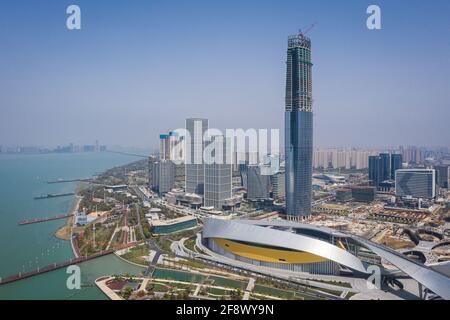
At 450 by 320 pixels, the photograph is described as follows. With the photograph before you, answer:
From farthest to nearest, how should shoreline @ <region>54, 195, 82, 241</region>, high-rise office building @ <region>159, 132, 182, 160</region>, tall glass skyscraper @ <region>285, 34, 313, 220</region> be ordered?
high-rise office building @ <region>159, 132, 182, 160</region>, tall glass skyscraper @ <region>285, 34, 313, 220</region>, shoreline @ <region>54, 195, 82, 241</region>

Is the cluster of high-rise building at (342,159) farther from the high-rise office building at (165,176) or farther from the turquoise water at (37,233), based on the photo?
the turquoise water at (37,233)

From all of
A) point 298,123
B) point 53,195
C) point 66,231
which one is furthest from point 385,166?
point 53,195

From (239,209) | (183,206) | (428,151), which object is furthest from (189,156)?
(428,151)

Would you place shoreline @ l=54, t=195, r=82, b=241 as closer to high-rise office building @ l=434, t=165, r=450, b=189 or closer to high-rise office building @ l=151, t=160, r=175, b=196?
high-rise office building @ l=151, t=160, r=175, b=196

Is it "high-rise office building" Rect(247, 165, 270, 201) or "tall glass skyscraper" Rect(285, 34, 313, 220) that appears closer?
"tall glass skyscraper" Rect(285, 34, 313, 220)

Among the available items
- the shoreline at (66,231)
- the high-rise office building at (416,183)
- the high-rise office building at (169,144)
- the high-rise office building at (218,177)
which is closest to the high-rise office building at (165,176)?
the high-rise office building at (169,144)

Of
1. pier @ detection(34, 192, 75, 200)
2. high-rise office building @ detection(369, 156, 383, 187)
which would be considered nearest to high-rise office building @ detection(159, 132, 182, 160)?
A: pier @ detection(34, 192, 75, 200)
